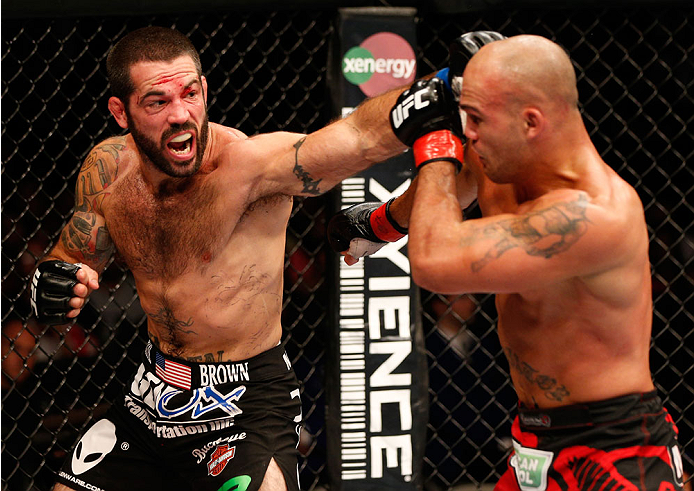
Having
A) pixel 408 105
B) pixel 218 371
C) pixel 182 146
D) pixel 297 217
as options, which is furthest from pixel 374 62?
pixel 218 371

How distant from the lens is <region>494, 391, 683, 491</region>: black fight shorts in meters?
1.21

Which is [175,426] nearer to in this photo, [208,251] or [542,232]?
[208,251]

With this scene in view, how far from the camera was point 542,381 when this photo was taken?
1284mm

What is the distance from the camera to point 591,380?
4.08 feet

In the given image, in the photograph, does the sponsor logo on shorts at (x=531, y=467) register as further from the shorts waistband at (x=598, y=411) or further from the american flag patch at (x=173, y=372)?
the american flag patch at (x=173, y=372)

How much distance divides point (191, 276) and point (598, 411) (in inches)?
33.8

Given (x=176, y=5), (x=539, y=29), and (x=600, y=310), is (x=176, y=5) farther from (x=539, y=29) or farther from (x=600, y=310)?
(x=600, y=310)

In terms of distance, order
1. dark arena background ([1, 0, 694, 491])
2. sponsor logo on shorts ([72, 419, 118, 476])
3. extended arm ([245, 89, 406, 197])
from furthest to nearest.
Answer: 1. dark arena background ([1, 0, 694, 491])
2. sponsor logo on shorts ([72, 419, 118, 476])
3. extended arm ([245, 89, 406, 197])

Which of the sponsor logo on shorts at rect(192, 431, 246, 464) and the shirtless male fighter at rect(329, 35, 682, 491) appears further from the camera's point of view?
the sponsor logo on shorts at rect(192, 431, 246, 464)

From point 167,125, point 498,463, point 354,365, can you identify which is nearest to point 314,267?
point 354,365

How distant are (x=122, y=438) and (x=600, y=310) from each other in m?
1.07

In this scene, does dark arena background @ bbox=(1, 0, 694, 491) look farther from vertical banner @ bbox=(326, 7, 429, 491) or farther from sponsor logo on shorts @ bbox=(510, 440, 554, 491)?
sponsor logo on shorts @ bbox=(510, 440, 554, 491)

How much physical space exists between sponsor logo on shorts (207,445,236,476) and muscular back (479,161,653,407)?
2.02ft

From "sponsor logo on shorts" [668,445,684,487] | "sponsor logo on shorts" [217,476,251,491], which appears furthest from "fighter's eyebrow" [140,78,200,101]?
"sponsor logo on shorts" [668,445,684,487]
